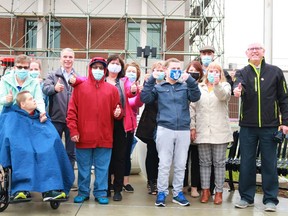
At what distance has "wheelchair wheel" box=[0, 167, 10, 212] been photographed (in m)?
4.23

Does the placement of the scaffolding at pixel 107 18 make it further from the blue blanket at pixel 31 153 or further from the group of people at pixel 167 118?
the blue blanket at pixel 31 153

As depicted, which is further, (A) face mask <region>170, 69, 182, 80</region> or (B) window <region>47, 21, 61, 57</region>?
(B) window <region>47, 21, 61, 57</region>

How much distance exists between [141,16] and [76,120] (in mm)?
A: 16554

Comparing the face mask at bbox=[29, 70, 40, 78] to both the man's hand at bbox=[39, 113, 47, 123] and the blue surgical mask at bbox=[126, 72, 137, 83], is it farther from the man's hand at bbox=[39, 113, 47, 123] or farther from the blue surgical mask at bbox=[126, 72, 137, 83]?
the blue surgical mask at bbox=[126, 72, 137, 83]

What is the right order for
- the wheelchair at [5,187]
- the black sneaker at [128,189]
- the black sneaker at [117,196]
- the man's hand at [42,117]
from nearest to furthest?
the wheelchair at [5,187], the man's hand at [42,117], the black sneaker at [117,196], the black sneaker at [128,189]

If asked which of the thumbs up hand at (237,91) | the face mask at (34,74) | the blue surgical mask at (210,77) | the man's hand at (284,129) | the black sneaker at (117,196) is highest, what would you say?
the face mask at (34,74)

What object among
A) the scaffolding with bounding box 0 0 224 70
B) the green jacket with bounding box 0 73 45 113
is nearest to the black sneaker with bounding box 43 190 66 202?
the green jacket with bounding box 0 73 45 113

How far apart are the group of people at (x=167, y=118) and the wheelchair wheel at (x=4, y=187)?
0.46 metres

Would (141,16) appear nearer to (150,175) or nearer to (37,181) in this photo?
(150,175)

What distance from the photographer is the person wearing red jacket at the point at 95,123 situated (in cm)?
488

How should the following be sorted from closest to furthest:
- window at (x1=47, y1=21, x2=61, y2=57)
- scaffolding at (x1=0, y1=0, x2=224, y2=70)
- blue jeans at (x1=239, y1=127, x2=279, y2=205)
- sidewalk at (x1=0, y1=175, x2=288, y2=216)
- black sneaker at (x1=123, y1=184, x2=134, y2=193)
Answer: sidewalk at (x1=0, y1=175, x2=288, y2=216) < blue jeans at (x1=239, y1=127, x2=279, y2=205) < black sneaker at (x1=123, y1=184, x2=134, y2=193) < scaffolding at (x1=0, y1=0, x2=224, y2=70) < window at (x1=47, y1=21, x2=61, y2=57)

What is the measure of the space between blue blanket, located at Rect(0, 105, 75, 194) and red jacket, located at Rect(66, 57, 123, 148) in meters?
0.36

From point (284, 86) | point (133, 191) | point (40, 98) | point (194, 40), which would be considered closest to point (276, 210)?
point (284, 86)

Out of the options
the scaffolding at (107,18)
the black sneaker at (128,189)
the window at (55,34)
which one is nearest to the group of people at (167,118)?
the black sneaker at (128,189)
